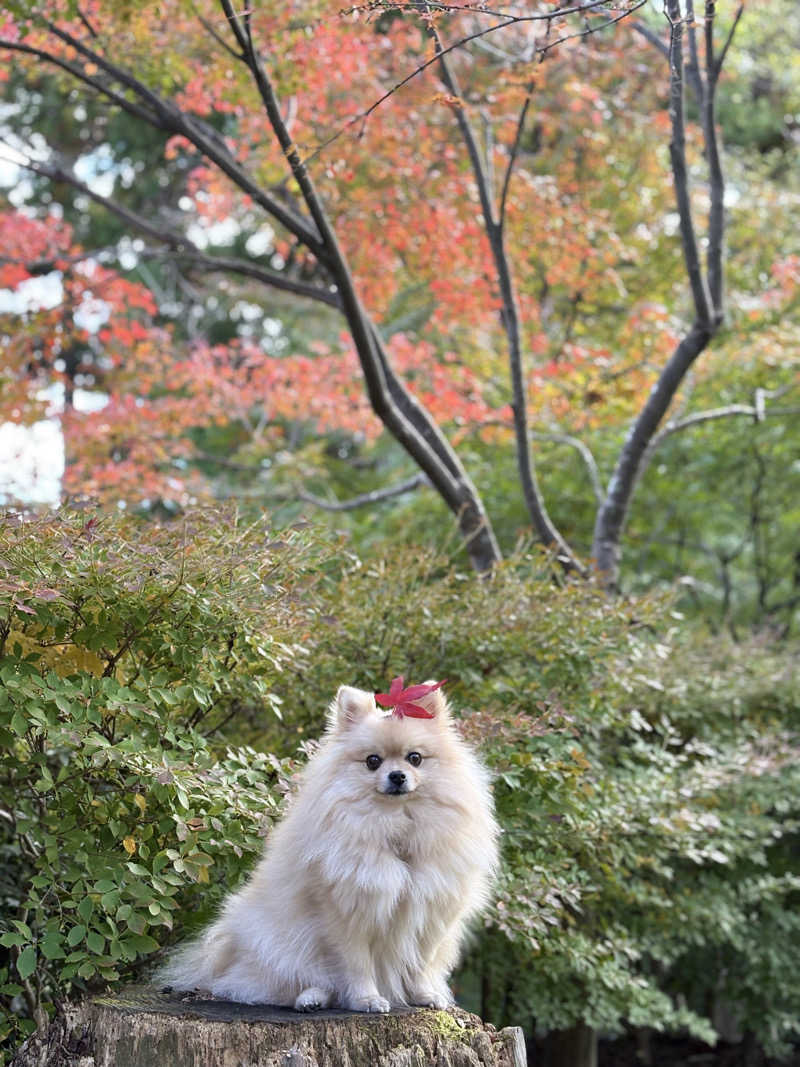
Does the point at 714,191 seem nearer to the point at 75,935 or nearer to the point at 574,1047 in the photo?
the point at 574,1047

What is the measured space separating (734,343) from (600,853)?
588cm

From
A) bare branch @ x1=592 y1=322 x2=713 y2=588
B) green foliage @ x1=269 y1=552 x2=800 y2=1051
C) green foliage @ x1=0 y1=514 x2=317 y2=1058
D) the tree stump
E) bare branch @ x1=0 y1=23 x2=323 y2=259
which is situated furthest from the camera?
bare branch @ x1=592 y1=322 x2=713 y2=588

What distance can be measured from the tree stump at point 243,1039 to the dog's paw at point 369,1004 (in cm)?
3

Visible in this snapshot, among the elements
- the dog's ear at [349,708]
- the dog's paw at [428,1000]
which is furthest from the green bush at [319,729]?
the dog's paw at [428,1000]

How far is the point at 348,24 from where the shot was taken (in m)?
6.74

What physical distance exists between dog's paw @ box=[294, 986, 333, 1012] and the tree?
8.65ft

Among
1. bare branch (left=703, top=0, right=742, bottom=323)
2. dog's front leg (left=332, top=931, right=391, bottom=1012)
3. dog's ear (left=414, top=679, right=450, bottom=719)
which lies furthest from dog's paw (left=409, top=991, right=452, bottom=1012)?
bare branch (left=703, top=0, right=742, bottom=323)

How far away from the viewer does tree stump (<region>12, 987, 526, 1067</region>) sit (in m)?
2.77

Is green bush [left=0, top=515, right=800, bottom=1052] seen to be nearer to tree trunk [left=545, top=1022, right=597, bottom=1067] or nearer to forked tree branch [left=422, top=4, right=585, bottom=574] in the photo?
tree trunk [left=545, top=1022, right=597, bottom=1067]

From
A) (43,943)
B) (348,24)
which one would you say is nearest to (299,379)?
(348,24)

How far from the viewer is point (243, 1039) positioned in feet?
9.20

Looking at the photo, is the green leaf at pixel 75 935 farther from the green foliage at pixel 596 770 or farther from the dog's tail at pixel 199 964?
the green foliage at pixel 596 770

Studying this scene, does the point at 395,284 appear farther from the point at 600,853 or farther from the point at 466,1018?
the point at 466,1018

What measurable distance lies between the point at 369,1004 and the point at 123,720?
1.17 m
